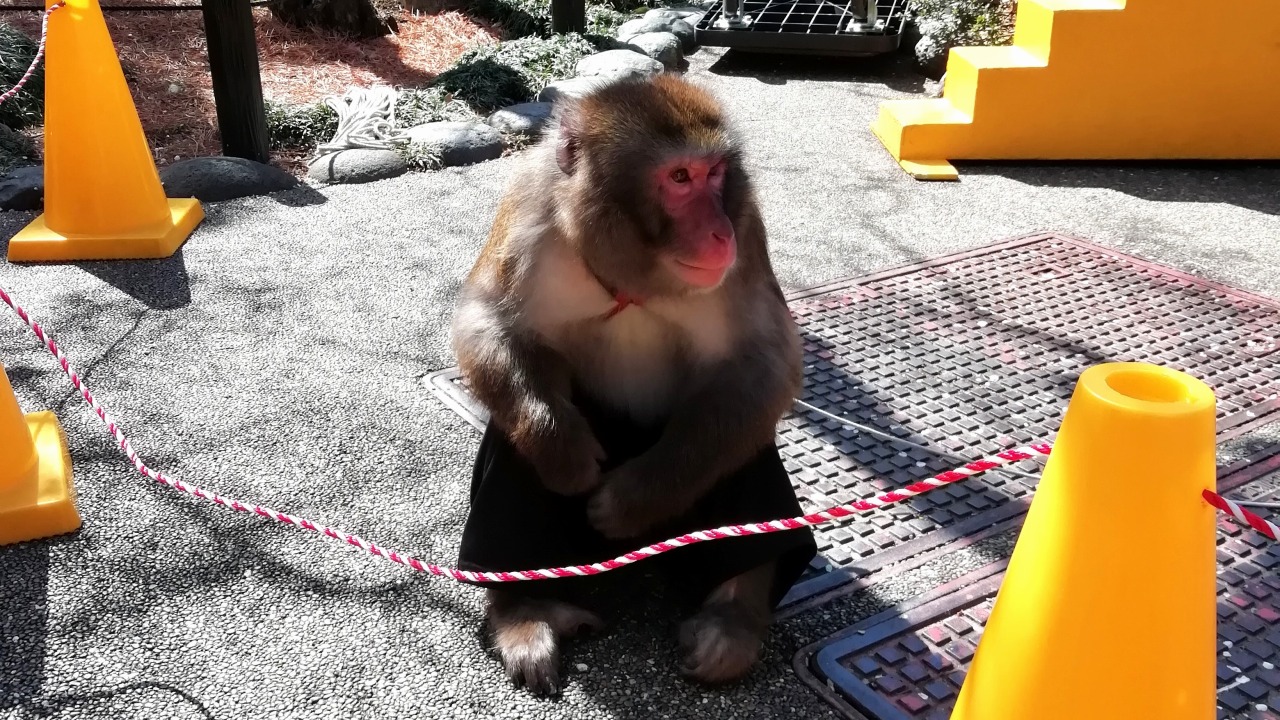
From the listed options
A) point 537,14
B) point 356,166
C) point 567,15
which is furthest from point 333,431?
point 537,14

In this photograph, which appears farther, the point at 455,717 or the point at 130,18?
the point at 130,18

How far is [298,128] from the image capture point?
18.9 ft

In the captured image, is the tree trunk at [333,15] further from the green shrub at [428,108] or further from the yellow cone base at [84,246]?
the yellow cone base at [84,246]

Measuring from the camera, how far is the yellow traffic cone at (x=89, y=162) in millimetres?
4145

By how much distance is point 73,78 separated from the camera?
4152 mm

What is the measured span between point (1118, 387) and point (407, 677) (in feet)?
4.76

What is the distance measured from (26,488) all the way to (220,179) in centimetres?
267

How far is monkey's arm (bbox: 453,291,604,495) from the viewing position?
2098mm

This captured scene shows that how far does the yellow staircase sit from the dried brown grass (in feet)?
11.4

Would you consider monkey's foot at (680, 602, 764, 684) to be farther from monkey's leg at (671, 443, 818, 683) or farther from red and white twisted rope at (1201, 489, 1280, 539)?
red and white twisted rope at (1201, 489, 1280, 539)

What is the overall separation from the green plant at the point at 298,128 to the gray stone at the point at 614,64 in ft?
5.52

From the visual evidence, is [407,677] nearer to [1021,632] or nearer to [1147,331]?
[1021,632]

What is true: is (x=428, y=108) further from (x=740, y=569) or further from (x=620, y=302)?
(x=740, y=569)

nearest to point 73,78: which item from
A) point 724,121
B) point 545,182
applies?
point 545,182
